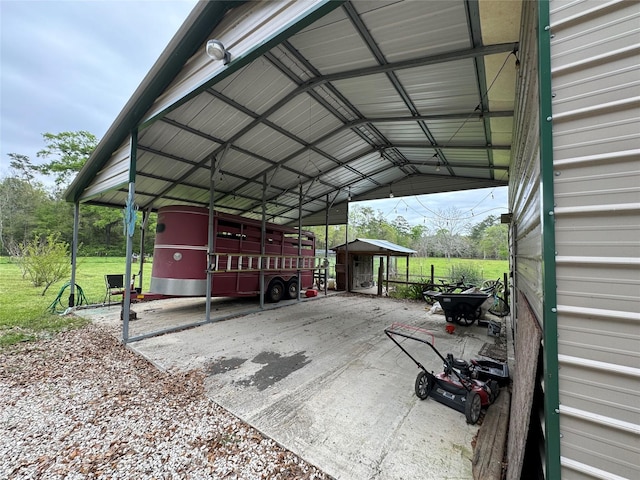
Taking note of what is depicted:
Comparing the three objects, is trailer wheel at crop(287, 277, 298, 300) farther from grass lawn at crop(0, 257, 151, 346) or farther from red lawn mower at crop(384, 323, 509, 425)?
red lawn mower at crop(384, 323, 509, 425)

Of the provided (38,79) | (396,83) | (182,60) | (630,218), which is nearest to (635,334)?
(630,218)

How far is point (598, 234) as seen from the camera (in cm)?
99

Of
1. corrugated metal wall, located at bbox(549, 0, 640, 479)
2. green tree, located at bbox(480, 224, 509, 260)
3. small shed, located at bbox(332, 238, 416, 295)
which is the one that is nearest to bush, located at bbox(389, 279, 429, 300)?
small shed, located at bbox(332, 238, 416, 295)

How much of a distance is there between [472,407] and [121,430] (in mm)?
3244

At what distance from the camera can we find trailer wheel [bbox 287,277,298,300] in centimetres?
884

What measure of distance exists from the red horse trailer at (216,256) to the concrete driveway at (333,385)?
93 cm

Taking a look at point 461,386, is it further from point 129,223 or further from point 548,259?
point 129,223

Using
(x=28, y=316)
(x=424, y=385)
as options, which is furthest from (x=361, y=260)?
(x=28, y=316)

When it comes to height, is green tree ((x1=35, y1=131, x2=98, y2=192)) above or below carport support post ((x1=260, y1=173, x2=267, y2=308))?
above

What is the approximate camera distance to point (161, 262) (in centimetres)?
598

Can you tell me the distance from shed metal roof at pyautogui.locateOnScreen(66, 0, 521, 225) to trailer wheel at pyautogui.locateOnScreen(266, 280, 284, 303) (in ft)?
10.4

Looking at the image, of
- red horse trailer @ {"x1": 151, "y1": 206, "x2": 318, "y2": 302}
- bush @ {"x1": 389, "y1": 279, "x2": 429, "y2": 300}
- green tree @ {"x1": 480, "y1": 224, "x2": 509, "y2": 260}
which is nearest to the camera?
red horse trailer @ {"x1": 151, "y1": 206, "x2": 318, "y2": 302}

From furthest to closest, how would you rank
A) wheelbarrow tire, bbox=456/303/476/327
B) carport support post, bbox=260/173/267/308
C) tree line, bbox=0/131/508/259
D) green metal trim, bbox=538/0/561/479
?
tree line, bbox=0/131/508/259 < carport support post, bbox=260/173/267/308 < wheelbarrow tire, bbox=456/303/476/327 < green metal trim, bbox=538/0/561/479

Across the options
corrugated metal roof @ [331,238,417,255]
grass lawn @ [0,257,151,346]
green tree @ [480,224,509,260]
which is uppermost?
green tree @ [480,224,509,260]
